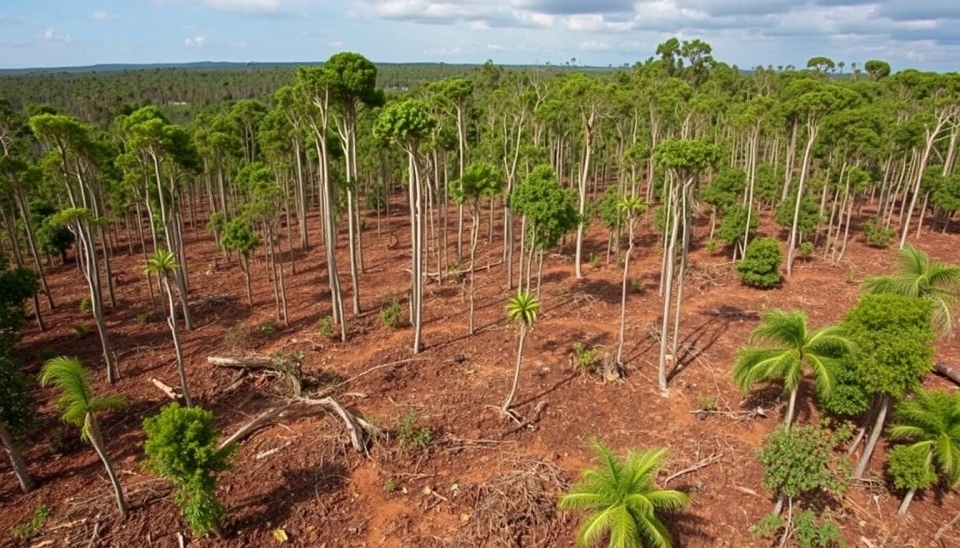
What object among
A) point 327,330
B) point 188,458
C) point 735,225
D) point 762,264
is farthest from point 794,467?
point 735,225

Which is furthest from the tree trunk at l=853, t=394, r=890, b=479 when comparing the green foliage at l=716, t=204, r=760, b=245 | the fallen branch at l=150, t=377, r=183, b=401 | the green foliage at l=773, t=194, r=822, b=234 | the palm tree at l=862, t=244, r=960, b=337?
the fallen branch at l=150, t=377, r=183, b=401

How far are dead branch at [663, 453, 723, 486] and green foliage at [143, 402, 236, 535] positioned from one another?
1193cm

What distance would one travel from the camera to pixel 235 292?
31.9 meters

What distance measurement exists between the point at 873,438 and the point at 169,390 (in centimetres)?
2313

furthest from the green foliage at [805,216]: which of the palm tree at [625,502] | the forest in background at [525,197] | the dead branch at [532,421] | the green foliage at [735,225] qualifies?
the palm tree at [625,502]

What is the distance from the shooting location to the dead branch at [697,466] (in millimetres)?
15725

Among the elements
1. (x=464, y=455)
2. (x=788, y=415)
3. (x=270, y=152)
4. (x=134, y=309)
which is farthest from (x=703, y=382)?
(x=270, y=152)

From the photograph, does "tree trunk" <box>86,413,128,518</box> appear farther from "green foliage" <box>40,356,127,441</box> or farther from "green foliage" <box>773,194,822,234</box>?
"green foliage" <box>773,194,822,234</box>

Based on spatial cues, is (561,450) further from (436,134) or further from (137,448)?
(436,134)

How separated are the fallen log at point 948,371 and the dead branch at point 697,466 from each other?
38.3 ft

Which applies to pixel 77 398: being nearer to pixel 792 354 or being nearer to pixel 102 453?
pixel 102 453

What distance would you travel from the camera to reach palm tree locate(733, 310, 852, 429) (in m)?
15.4

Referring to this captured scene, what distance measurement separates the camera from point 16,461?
49.3 feet

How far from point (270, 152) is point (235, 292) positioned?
14426 millimetres
